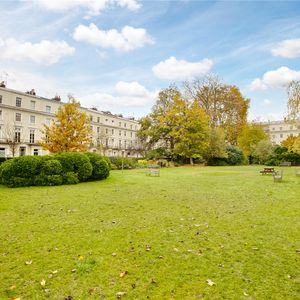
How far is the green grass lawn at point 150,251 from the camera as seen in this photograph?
10.9ft

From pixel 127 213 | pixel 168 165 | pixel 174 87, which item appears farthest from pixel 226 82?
pixel 127 213

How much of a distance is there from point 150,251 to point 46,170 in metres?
11.1

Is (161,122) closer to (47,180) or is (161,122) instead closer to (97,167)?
(97,167)

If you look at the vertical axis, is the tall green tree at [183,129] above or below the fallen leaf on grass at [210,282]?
above

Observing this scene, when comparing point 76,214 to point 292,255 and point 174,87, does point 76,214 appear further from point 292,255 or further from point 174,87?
point 174,87

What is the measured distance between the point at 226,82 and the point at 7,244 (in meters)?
45.3

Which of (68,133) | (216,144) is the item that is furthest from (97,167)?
(216,144)

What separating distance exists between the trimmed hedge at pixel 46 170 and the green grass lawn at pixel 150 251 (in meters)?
4.96

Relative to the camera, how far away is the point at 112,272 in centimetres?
377

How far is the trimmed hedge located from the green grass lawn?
496 cm

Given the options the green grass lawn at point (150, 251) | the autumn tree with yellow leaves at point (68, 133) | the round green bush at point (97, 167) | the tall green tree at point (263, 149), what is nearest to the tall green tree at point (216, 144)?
the tall green tree at point (263, 149)

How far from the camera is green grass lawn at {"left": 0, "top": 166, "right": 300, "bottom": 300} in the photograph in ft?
10.9

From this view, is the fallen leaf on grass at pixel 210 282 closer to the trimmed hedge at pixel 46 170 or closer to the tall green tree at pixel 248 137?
the trimmed hedge at pixel 46 170

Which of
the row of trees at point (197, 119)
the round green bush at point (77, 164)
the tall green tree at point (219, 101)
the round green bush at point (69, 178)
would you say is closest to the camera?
the round green bush at point (69, 178)
